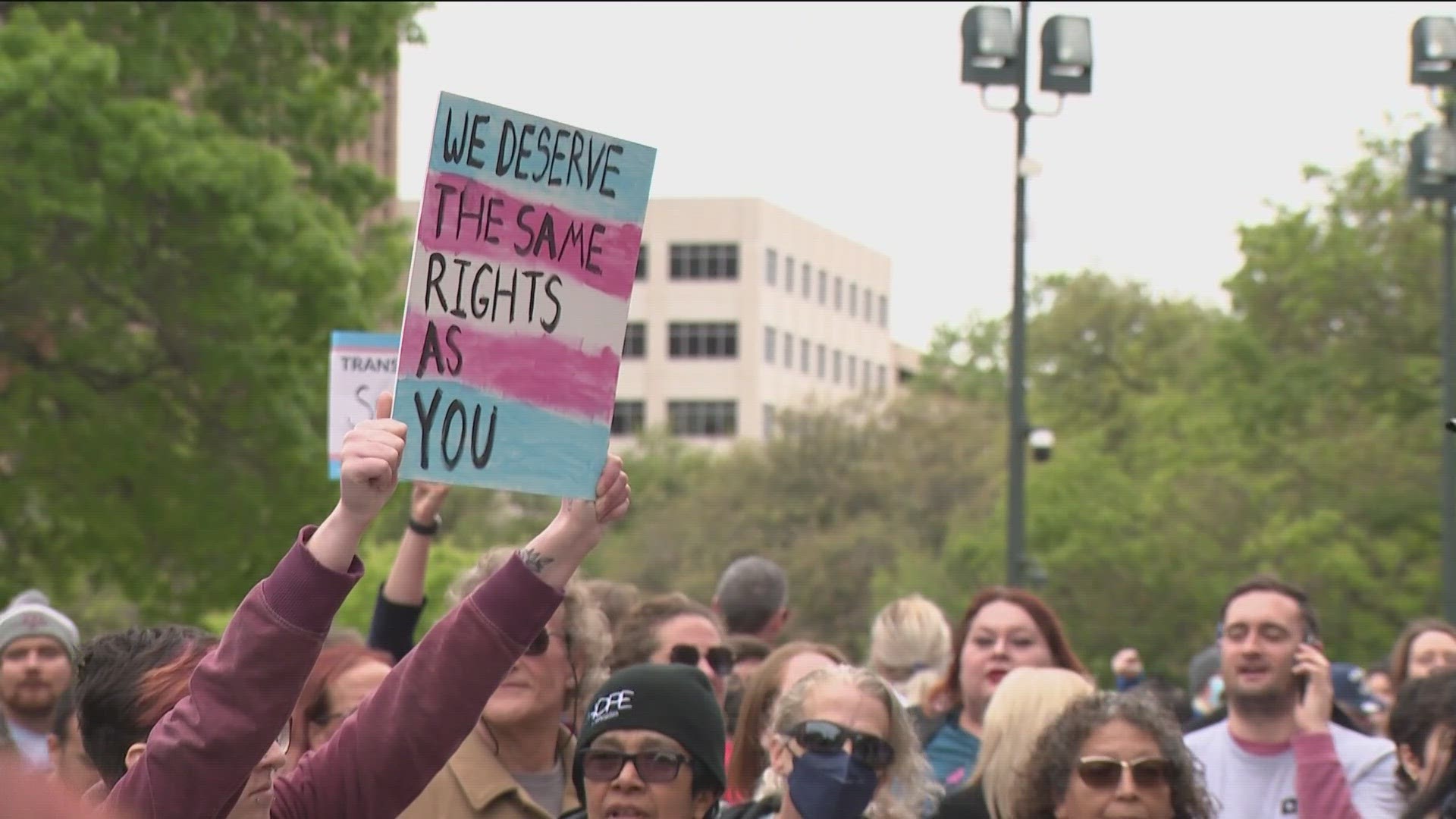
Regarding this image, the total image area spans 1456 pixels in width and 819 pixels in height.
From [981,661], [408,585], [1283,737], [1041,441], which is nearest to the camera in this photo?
[408,585]

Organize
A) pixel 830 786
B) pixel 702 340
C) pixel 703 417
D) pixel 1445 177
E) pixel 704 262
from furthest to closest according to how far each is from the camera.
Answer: pixel 702 340 → pixel 703 417 → pixel 704 262 → pixel 1445 177 → pixel 830 786

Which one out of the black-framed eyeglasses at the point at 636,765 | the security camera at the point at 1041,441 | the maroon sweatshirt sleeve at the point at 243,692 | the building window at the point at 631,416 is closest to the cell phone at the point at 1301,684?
the black-framed eyeglasses at the point at 636,765

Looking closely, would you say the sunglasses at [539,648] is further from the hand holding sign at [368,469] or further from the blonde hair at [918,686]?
the blonde hair at [918,686]

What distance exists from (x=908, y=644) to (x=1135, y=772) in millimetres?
4016

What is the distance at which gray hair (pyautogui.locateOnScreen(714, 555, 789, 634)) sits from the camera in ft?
30.8

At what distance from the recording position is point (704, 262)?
386ft

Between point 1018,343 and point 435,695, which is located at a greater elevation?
point 1018,343

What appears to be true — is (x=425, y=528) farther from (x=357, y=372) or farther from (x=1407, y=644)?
(x=1407, y=644)

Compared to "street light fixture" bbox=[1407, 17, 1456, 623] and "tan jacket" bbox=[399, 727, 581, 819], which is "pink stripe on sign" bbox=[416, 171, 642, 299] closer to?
"tan jacket" bbox=[399, 727, 581, 819]

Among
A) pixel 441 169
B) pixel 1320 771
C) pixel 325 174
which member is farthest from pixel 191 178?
pixel 441 169

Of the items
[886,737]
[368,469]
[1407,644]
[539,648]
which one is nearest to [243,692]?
[368,469]

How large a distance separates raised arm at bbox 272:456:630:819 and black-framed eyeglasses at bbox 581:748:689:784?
117 centimetres

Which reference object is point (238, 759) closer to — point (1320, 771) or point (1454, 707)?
point (1454, 707)

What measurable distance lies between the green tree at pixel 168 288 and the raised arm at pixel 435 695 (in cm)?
1928
